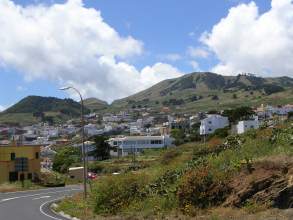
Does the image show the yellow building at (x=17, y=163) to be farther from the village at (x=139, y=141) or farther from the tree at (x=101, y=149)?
the tree at (x=101, y=149)

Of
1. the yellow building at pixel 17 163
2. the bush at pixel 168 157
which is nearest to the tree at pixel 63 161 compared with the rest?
the yellow building at pixel 17 163

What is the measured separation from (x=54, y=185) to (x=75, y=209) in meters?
41.1

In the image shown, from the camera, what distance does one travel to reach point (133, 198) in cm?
2434

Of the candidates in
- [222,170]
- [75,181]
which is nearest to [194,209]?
[222,170]

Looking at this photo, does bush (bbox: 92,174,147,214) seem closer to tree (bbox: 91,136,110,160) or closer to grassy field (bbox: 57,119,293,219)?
grassy field (bbox: 57,119,293,219)

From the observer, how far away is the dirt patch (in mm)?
17828

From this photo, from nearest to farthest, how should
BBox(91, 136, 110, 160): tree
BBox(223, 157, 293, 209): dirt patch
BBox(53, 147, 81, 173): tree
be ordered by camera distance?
BBox(223, 157, 293, 209): dirt patch
BBox(53, 147, 81, 173): tree
BBox(91, 136, 110, 160): tree

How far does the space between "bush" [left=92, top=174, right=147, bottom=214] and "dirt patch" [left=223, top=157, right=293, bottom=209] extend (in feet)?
18.7

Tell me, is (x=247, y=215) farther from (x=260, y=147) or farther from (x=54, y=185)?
(x=54, y=185)

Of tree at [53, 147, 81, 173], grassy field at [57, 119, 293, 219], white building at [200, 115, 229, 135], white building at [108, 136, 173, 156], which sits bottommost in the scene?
tree at [53, 147, 81, 173]

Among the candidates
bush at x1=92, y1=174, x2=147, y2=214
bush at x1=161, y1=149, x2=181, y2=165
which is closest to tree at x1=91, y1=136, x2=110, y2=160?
bush at x1=161, y1=149, x2=181, y2=165

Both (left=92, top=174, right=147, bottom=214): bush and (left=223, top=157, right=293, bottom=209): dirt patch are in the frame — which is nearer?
(left=223, top=157, right=293, bottom=209): dirt patch

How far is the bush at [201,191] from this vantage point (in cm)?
2011

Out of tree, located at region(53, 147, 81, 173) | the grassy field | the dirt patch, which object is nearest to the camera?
the dirt patch
